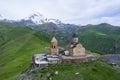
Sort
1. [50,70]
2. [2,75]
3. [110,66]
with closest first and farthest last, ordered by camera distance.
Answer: [50,70]
[110,66]
[2,75]

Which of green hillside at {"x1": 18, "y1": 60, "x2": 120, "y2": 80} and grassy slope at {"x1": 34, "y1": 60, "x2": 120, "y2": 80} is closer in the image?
grassy slope at {"x1": 34, "y1": 60, "x2": 120, "y2": 80}

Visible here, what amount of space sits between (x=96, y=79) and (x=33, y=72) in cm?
2359

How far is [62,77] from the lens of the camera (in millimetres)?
79562

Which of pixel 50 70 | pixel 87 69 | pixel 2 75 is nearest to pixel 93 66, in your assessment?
pixel 87 69

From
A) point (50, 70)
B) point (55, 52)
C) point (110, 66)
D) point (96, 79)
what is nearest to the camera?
point (96, 79)

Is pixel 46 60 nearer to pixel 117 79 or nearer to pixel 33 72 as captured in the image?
pixel 33 72

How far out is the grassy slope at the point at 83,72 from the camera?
262ft

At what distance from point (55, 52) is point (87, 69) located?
25.9 metres

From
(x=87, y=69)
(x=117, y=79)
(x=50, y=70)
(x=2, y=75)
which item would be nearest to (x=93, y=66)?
(x=87, y=69)

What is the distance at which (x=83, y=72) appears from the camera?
81688 millimetres

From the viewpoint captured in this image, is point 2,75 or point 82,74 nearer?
point 82,74

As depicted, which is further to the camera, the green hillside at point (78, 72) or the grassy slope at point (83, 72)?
the green hillside at point (78, 72)

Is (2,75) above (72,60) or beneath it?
beneath

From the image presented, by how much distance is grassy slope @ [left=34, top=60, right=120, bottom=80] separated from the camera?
7994 centimetres
